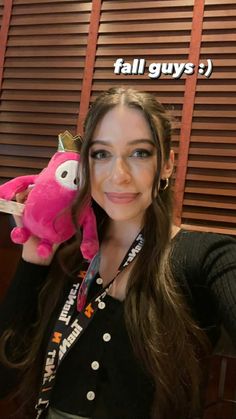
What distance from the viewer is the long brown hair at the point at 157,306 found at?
Result: 38.4 inches

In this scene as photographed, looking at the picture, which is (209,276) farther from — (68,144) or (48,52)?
(48,52)

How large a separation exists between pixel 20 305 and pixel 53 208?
0.29 metres

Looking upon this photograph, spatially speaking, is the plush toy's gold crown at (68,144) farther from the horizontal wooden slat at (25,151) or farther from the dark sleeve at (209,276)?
the horizontal wooden slat at (25,151)

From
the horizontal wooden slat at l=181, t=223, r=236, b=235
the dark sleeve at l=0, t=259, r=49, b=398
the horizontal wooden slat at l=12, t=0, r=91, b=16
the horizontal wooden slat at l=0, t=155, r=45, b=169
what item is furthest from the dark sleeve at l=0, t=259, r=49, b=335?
the horizontal wooden slat at l=12, t=0, r=91, b=16

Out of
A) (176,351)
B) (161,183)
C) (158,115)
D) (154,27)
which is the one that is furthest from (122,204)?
(154,27)

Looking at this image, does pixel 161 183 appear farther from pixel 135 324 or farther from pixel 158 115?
pixel 135 324

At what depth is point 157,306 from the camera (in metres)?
1.01

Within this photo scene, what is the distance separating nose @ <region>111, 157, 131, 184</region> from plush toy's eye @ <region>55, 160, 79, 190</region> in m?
0.13

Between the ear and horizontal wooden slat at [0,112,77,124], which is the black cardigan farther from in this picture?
horizontal wooden slat at [0,112,77,124]

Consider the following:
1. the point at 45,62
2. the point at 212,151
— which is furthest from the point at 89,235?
the point at 45,62

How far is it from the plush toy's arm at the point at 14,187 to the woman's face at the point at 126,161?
0.23m

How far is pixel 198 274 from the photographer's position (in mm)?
1011

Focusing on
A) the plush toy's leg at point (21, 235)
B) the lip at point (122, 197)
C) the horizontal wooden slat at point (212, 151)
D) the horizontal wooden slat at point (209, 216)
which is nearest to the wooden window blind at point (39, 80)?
the horizontal wooden slat at point (212, 151)

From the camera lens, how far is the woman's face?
101 cm
